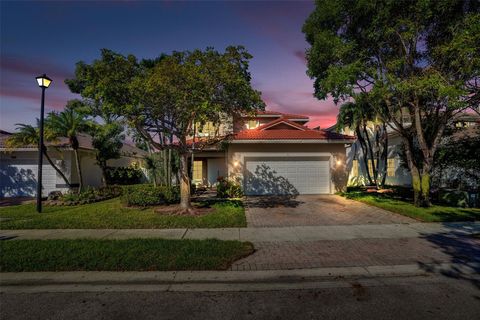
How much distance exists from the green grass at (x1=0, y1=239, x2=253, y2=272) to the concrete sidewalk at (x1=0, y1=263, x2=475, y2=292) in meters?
0.20

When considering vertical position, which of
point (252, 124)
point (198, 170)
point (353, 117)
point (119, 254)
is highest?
point (252, 124)

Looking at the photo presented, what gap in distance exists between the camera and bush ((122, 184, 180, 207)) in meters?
12.6

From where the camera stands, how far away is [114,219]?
957 centimetres

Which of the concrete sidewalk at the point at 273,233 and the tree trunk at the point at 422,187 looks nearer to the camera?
the concrete sidewalk at the point at 273,233

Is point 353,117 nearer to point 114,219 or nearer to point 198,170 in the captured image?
point 198,170

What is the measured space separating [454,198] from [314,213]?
6927mm

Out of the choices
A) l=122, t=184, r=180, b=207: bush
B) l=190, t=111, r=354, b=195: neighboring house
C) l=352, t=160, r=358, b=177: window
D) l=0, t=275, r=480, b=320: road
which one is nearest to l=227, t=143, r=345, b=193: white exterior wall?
l=190, t=111, r=354, b=195: neighboring house

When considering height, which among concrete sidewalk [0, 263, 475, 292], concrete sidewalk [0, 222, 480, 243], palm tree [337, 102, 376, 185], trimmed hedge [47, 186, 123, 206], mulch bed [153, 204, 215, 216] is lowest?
concrete sidewalk [0, 263, 475, 292]

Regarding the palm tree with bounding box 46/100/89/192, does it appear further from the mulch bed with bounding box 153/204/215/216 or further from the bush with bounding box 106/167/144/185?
the bush with bounding box 106/167/144/185

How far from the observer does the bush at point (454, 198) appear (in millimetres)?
12070

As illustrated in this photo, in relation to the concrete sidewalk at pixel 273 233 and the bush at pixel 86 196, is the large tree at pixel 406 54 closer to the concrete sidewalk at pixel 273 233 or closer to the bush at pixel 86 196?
the concrete sidewalk at pixel 273 233

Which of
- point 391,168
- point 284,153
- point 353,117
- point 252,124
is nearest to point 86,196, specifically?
point 284,153

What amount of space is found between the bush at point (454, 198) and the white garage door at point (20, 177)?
70.1 ft

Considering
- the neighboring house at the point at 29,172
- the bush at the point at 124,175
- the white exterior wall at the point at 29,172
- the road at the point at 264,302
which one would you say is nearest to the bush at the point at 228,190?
the neighboring house at the point at 29,172
